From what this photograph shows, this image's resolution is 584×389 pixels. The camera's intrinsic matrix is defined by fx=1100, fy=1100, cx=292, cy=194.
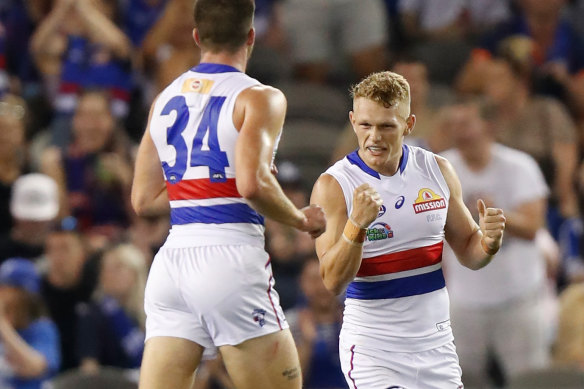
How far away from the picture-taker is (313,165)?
11.3 m

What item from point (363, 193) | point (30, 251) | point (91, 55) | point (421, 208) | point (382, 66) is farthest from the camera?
point (382, 66)

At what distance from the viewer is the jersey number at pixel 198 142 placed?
→ 5145 mm

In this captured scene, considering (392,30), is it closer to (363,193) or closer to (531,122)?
(531,122)

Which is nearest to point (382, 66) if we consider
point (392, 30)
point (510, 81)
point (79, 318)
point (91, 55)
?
point (392, 30)

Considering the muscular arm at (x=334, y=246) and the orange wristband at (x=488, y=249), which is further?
the orange wristband at (x=488, y=249)

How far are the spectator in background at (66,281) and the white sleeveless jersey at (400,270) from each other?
4.21 meters

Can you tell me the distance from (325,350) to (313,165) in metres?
3.01

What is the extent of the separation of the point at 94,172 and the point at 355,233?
18.6ft

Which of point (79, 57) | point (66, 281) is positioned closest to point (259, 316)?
point (66, 281)

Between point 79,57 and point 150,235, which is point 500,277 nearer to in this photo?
point 150,235

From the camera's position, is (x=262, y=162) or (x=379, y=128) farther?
(x=379, y=128)

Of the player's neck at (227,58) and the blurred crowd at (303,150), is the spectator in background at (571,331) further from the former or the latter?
the player's neck at (227,58)

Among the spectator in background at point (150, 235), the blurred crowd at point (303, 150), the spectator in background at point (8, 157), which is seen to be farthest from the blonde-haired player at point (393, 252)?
the spectator in background at point (8, 157)

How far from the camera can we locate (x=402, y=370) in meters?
5.28
